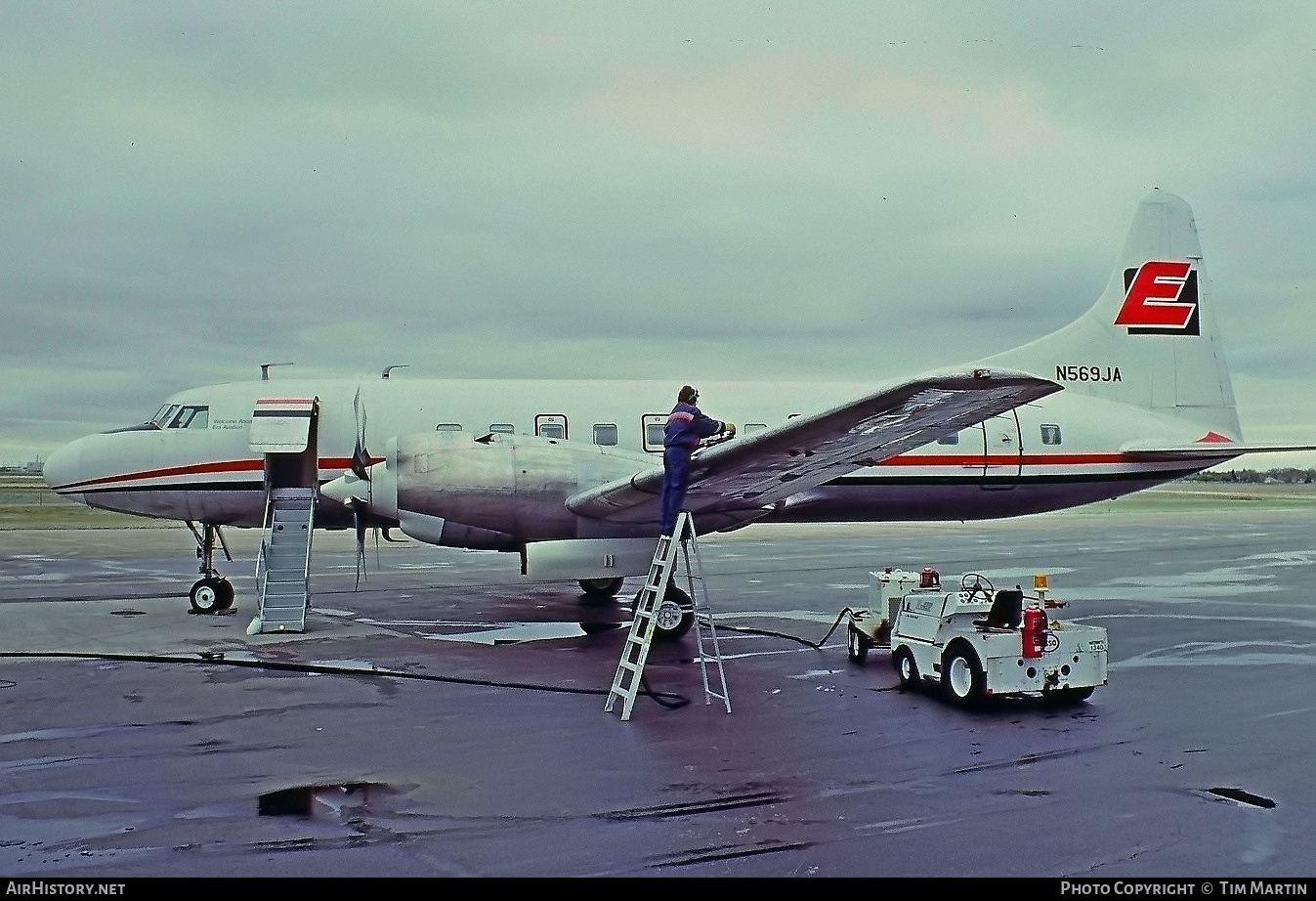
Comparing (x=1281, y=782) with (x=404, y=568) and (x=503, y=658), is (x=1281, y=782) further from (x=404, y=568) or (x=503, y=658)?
(x=404, y=568)

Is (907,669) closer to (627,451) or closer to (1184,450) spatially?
(627,451)

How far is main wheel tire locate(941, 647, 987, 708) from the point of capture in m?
9.55

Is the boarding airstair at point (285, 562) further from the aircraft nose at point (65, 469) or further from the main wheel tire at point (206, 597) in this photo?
the aircraft nose at point (65, 469)

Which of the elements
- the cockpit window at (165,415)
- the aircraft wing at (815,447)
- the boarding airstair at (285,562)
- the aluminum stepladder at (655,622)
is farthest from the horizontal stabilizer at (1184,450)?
the cockpit window at (165,415)

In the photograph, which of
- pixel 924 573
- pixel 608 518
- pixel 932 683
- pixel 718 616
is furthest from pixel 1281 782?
pixel 718 616

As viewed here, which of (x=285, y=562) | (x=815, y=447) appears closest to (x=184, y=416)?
(x=285, y=562)

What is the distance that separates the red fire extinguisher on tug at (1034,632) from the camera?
950 cm

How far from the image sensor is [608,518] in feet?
43.1

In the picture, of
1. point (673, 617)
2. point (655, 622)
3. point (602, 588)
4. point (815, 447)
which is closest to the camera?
point (655, 622)

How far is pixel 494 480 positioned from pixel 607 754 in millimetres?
5374

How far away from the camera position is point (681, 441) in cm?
1046

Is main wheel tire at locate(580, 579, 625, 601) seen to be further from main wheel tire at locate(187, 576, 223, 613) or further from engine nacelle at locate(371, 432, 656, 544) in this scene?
main wheel tire at locate(187, 576, 223, 613)

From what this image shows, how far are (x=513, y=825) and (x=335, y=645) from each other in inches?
318
